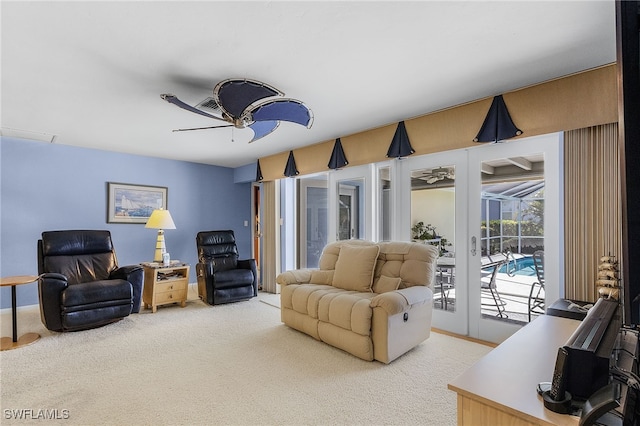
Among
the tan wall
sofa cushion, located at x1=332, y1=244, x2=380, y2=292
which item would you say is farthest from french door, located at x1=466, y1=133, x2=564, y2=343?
sofa cushion, located at x1=332, y1=244, x2=380, y2=292

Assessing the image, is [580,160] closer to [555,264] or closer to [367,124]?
[555,264]

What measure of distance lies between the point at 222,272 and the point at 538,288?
12.9 feet

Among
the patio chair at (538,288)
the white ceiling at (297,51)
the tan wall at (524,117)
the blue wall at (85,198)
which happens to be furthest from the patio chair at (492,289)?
the blue wall at (85,198)

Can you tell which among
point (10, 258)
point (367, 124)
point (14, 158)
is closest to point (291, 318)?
point (367, 124)

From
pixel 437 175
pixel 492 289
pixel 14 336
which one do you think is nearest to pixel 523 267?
pixel 492 289

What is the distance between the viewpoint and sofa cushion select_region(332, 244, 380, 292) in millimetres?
3309

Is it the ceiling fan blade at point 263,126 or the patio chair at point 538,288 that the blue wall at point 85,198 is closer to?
the ceiling fan blade at point 263,126

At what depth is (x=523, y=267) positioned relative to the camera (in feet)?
10.1

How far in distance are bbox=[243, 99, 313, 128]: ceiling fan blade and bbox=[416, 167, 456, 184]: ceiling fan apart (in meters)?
1.69

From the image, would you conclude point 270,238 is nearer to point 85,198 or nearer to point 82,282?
point 82,282

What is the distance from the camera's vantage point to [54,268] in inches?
147

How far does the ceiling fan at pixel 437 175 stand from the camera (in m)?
3.53

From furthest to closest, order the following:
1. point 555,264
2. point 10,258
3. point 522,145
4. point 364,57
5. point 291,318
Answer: point 10,258 → point 291,318 → point 522,145 → point 555,264 → point 364,57

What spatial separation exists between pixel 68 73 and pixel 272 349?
2.89m
